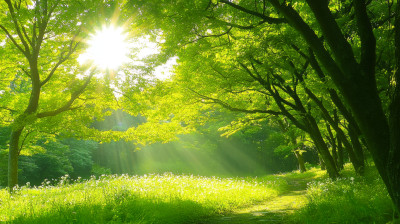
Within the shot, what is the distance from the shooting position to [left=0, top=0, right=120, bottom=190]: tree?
423 inches

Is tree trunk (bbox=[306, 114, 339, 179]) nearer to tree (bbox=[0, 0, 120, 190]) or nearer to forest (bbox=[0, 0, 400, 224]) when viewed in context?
forest (bbox=[0, 0, 400, 224])

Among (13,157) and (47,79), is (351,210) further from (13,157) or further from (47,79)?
(13,157)

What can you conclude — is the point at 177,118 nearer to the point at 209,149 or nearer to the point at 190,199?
the point at 190,199

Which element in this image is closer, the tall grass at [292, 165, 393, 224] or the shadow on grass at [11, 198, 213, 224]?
the tall grass at [292, 165, 393, 224]

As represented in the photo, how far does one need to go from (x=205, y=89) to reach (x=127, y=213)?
7434 millimetres

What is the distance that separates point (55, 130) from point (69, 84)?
262 cm

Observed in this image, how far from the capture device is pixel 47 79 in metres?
12.1

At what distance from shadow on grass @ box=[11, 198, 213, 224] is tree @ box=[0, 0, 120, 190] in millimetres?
7257

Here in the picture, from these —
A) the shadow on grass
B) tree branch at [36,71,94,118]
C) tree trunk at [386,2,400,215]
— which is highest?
tree branch at [36,71,94,118]

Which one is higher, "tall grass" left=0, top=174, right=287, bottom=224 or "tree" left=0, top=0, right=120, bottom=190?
"tree" left=0, top=0, right=120, bottom=190

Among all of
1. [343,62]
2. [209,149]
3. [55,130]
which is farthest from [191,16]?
[209,149]

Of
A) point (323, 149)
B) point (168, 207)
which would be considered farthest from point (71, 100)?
point (323, 149)

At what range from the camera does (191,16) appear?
6160 millimetres

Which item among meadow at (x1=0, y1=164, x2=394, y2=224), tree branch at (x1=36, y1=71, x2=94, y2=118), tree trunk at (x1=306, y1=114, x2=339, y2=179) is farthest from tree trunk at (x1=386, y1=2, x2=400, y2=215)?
tree branch at (x1=36, y1=71, x2=94, y2=118)
